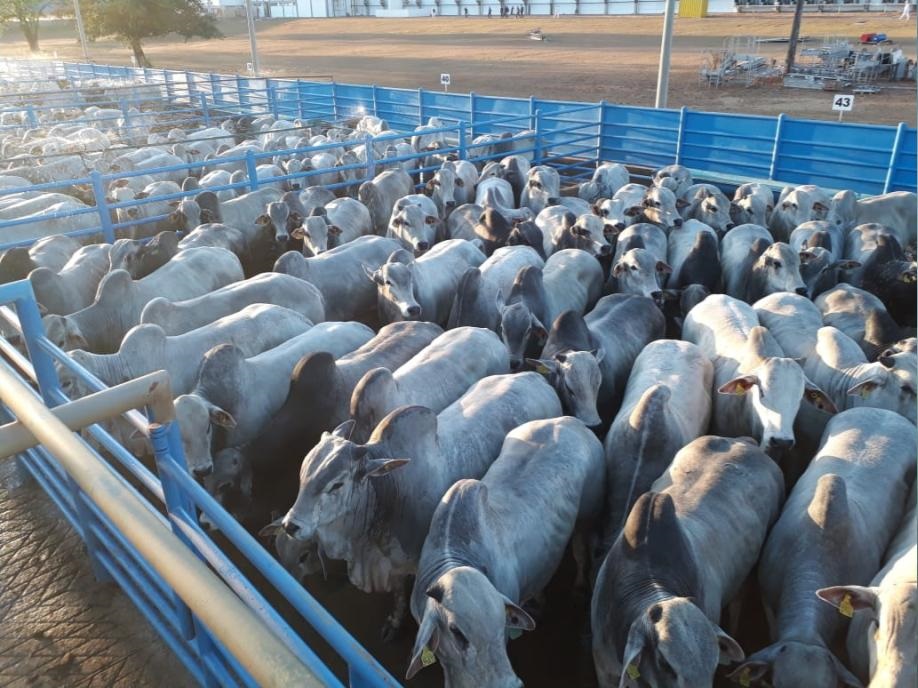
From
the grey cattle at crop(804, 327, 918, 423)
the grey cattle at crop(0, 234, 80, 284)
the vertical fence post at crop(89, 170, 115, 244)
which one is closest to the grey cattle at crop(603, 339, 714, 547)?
the grey cattle at crop(804, 327, 918, 423)

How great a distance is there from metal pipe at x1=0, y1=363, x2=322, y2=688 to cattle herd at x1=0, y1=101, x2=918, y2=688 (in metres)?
1.82

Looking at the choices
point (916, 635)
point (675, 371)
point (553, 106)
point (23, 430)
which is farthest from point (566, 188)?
point (23, 430)

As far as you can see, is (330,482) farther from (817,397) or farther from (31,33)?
(31,33)

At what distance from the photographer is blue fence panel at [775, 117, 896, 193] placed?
11047 millimetres

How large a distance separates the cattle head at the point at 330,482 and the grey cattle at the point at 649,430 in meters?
1.54

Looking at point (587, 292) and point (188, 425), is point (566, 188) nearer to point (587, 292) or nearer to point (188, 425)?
point (587, 292)

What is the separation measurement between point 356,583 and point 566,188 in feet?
33.8

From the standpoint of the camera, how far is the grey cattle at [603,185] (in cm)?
1205

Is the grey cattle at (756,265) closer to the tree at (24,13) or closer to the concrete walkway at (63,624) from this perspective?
the concrete walkway at (63,624)

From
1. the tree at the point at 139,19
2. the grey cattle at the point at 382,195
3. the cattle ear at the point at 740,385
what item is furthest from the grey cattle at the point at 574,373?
the tree at the point at 139,19

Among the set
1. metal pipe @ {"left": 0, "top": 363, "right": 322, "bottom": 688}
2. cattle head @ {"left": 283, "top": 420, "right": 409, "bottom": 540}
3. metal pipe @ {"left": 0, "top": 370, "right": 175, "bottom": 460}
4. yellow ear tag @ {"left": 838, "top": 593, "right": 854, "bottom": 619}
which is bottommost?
yellow ear tag @ {"left": 838, "top": 593, "right": 854, "bottom": 619}

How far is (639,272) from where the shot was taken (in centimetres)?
783

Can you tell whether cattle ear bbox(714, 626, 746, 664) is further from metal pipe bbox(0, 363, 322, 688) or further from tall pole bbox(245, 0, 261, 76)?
tall pole bbox(245, 0, 261, 76)

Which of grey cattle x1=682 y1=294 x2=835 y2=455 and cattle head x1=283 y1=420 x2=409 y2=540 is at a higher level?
cattle head x1=283 y1=420 x2=409 y2=540
